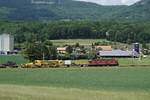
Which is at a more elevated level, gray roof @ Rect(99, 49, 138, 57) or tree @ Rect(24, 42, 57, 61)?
tree @ Rect(24, 42, 57, 61)

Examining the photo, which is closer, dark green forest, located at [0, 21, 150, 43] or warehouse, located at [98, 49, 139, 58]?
warehouse, located at [98, 49, 139, 58]

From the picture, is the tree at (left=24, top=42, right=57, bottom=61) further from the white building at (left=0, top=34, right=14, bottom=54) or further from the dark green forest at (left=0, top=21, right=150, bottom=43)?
the dark green forest at (left=0, top=21, right=150, bottom=43)

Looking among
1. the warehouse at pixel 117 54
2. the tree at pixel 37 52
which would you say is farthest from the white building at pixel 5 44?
the tree at pixel 37 52

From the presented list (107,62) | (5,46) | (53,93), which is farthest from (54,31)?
(53,93)

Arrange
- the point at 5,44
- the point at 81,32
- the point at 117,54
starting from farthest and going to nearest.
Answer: the point at 81,32 → the point at 5,44 → the point at 117,54

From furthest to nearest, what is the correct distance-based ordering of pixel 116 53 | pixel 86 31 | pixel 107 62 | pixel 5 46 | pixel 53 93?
pixel 86 31
pixel 5 46
pixel 116 53
pixel 107 62
pixel 53 93

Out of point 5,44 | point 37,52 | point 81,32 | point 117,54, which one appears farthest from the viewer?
point 81,32

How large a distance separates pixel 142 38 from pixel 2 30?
132ft

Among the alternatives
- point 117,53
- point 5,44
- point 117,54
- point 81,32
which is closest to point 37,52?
point 117,54

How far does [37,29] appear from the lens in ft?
541

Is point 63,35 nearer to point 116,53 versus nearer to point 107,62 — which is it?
point 116,53

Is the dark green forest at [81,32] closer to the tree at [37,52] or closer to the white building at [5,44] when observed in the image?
the white building at [5,44]

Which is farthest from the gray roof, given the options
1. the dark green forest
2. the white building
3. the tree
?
the dark green forest

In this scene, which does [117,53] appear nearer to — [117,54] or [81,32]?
[117,54]
